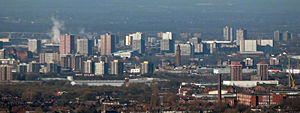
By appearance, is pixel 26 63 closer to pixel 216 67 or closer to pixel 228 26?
pixel 216 67

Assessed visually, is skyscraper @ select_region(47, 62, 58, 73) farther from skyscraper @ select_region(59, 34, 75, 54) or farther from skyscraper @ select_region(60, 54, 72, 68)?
skyscraper @ select_region(59, 34, 75, 54)

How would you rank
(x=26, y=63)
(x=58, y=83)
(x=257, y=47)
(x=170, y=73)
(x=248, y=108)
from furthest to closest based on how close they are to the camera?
(x=257, y=47) → (x=26, y=63) → (x=170, y=73) → (x=58, y=83) → (x=248, y=108)

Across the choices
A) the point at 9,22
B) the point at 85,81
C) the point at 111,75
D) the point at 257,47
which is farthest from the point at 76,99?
the point at 9,22

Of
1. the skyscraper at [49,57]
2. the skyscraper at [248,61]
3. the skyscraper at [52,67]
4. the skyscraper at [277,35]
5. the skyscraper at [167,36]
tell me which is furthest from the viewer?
the skyscraper at [277,35]

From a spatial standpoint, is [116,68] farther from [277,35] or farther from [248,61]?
[277,35]

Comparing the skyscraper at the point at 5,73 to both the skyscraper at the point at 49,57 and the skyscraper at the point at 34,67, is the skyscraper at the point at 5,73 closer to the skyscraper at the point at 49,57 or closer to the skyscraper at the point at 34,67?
the skyscraper at the point at 34,67

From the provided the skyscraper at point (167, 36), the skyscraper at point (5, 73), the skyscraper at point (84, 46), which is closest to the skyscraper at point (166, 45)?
the skyscraper at point (167, 36)
